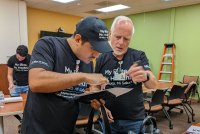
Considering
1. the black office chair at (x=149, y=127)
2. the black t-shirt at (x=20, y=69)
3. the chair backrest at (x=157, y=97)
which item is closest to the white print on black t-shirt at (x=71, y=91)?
the black office chair at (x=149, y=127)

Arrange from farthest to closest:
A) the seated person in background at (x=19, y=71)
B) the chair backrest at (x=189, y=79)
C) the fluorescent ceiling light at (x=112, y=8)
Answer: the fluorescent ceiling light at (x=112, y=8) < the chair backrest at (x=189, y=79) < the seated person in background at (x=19, y=71)

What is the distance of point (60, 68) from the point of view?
3.48ft

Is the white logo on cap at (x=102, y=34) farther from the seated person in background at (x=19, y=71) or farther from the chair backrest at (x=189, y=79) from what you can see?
the chair backrest at (x=189, y=79)

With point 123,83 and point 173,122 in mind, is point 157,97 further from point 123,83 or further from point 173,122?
point 123,83

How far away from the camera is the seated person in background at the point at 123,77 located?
5.16 feet

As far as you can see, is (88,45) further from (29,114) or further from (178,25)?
(178,25)

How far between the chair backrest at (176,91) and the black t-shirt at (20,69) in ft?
9.26

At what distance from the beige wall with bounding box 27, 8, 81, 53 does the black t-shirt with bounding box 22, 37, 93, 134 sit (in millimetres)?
5993

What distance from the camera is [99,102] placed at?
110cm

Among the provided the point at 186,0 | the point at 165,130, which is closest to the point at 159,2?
the point at 186,0

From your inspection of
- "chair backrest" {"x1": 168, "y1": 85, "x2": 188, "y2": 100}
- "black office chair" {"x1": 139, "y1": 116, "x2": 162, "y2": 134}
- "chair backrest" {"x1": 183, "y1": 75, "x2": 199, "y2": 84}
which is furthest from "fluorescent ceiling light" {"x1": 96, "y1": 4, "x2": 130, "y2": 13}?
"black office chair" {"x1": 139, "y1": 116, "x2": 162, "y2": 134}

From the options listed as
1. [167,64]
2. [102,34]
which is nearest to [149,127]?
[102,34]

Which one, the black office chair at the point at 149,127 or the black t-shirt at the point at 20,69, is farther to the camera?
the black t-shirt at the point at 20,69

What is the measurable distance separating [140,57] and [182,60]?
5602 millimetres
